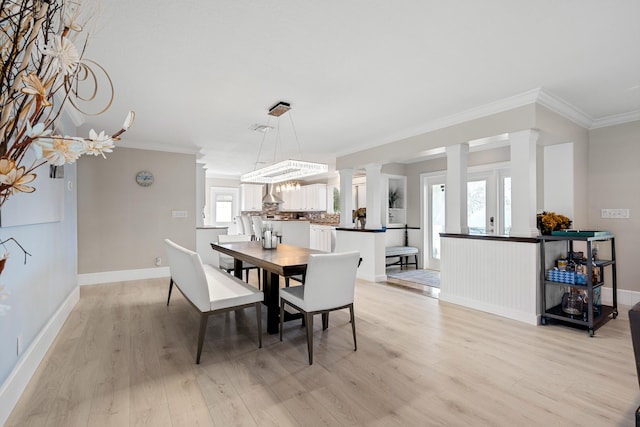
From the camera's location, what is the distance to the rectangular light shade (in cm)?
370

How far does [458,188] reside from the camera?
151 inches

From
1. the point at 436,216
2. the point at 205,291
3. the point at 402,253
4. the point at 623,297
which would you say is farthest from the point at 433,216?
the point at 205,291

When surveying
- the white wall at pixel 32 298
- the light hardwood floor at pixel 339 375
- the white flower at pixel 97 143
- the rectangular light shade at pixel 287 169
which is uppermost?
the rectangular light shade at pixel 287 169

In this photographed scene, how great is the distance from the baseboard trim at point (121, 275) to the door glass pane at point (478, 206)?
554cm

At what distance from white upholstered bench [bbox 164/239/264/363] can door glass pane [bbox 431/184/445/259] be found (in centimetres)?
460

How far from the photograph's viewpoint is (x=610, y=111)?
366 cm

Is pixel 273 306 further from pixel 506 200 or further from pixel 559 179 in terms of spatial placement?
pixel 506 200

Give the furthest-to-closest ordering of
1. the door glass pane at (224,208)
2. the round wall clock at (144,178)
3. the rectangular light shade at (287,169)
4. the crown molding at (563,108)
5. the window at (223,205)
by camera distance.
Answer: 1. the door glass pane at (224,208)
2. the window at (223,205)
3. the round wall clock at (144,178)
4. the rectangular light shade at (287,169)
5. the crown molding at (563,108)

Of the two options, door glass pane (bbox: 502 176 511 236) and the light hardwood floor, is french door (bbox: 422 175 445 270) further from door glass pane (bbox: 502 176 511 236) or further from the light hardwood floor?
the light hardwood floor

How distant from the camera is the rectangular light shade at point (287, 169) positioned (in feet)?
12.1

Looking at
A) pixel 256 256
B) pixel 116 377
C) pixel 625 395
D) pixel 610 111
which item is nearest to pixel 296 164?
pixel 256 256

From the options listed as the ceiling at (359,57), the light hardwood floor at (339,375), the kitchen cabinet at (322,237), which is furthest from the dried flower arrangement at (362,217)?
the light hardwood floor at (339,375)

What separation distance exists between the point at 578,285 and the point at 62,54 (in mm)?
3935

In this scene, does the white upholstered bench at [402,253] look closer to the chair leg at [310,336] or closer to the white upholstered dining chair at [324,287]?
the white upholstered dining chair at [324,287]
